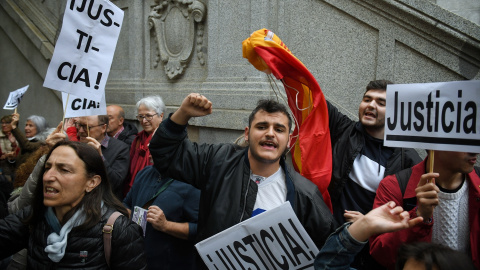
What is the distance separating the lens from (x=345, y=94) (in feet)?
16.2

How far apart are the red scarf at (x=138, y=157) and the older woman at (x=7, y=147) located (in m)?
2.74

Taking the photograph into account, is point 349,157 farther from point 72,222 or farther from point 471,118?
point 72,222

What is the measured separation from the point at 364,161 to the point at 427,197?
1088 mm

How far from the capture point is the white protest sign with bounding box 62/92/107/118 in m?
3.53

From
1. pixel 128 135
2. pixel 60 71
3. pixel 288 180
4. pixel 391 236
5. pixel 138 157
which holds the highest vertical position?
pixel 60 71

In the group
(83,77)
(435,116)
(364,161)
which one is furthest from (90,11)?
(435,116)

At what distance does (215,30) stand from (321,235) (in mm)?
4181

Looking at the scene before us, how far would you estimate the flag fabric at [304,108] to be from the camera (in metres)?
2.94

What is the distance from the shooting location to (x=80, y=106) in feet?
11.8

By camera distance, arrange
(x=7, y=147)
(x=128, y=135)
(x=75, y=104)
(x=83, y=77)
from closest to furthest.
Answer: (x=83, y=77) < (x=75, y=104) < (x=128, y=135) < (x=7, y=147)

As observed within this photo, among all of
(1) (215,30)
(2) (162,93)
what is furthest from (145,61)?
(1) (215,30)

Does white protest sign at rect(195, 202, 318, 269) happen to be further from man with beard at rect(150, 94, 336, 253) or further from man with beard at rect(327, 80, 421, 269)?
man with beard at rect(327, 80, 421, 269)

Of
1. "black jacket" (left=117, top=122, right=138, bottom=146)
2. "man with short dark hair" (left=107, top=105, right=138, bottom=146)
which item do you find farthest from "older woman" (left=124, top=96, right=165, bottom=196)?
"man with short dark hair" (left=107, top=105, right=138, bottom=146)

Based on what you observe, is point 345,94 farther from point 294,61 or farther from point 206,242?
point 206,242
